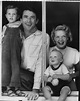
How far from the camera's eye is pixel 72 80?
5656mm

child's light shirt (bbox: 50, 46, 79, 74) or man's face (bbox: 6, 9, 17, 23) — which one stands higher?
man's face (bbox: 6, 9, 17, 23)

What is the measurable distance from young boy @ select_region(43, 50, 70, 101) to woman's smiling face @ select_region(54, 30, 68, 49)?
12cm

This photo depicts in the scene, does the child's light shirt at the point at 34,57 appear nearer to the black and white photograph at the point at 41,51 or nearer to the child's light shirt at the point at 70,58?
the black and white photograph at the point at 41,51

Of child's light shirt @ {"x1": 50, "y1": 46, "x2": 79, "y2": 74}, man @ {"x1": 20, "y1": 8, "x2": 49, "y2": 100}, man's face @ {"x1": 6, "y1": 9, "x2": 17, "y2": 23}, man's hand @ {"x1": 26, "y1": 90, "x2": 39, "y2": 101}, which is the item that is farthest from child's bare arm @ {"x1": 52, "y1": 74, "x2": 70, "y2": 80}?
man's face @ {"x1": 6, "y1": 9, "x2": 17, "y2": 23}

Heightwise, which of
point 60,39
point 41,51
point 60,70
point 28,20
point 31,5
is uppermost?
point 31,5

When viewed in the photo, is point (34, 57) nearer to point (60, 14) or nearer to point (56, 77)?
point (56, 77)

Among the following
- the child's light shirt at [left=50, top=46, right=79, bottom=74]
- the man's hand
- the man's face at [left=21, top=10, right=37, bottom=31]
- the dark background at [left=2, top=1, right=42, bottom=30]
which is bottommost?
the man's hand

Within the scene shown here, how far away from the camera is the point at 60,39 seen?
5.68 meters

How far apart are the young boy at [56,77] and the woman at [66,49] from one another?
74mm

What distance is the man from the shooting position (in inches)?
223

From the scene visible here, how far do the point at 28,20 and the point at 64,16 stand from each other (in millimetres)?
604

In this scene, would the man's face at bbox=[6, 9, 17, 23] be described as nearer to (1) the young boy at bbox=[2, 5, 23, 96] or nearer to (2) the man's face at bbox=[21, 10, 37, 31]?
(1) the young boy at bbox=[2, 5, 23, 96]

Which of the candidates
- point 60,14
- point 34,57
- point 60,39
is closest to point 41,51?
point 34,57

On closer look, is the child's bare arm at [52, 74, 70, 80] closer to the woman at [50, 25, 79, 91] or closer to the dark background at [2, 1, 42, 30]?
the woman at [50, 25, 79, 91]
